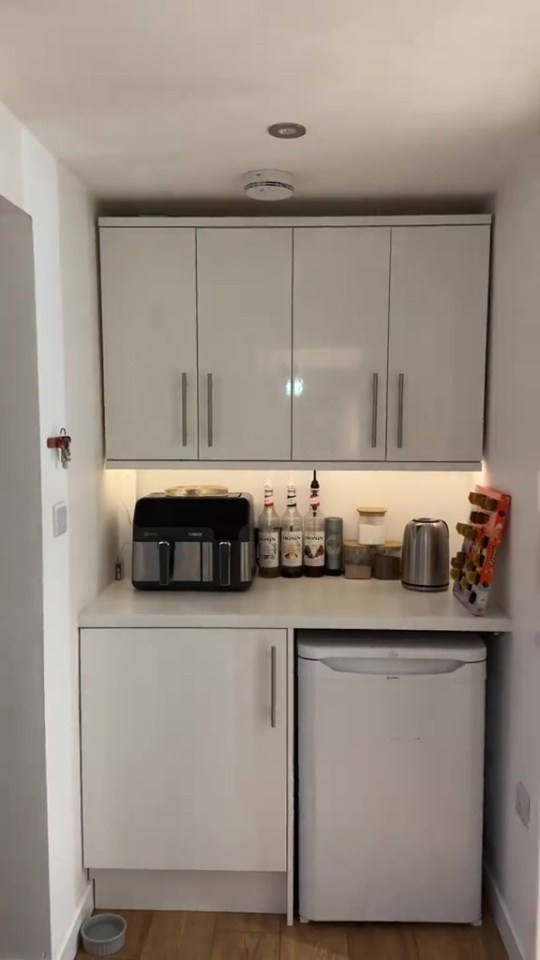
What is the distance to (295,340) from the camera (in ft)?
8.69

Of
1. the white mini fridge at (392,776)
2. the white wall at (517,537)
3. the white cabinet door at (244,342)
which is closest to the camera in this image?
the white wall at (517,537)

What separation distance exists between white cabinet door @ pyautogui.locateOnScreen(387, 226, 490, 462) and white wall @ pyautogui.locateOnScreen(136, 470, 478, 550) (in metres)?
0.33

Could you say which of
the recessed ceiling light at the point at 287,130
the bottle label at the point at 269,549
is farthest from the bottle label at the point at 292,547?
the recessed ceiling light at the point at 287,130

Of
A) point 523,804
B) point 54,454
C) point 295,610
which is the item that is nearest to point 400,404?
point 295,610

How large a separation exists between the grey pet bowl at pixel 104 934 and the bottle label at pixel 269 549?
121 cm

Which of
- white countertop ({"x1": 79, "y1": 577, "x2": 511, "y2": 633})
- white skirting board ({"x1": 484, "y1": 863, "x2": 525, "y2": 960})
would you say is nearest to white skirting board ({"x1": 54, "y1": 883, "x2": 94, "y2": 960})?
white countertop ({"x1": 79, "y1": 577, "x2": 511, "y2": 633})

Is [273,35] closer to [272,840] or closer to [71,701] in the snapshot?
[71,701]

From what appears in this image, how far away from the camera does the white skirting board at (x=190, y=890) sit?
252 cm

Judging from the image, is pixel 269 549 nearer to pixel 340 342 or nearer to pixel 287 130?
pixel 340 342

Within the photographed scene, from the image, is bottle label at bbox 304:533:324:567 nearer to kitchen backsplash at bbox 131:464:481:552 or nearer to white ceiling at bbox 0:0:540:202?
kitchen backsplash at bbox 131:464:481:552

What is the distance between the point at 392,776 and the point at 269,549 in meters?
0.88

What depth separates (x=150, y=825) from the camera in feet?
8.08

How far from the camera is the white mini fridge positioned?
238 cm

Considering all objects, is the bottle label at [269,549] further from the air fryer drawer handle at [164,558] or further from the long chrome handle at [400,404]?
the long chrome handle at [400,404]
